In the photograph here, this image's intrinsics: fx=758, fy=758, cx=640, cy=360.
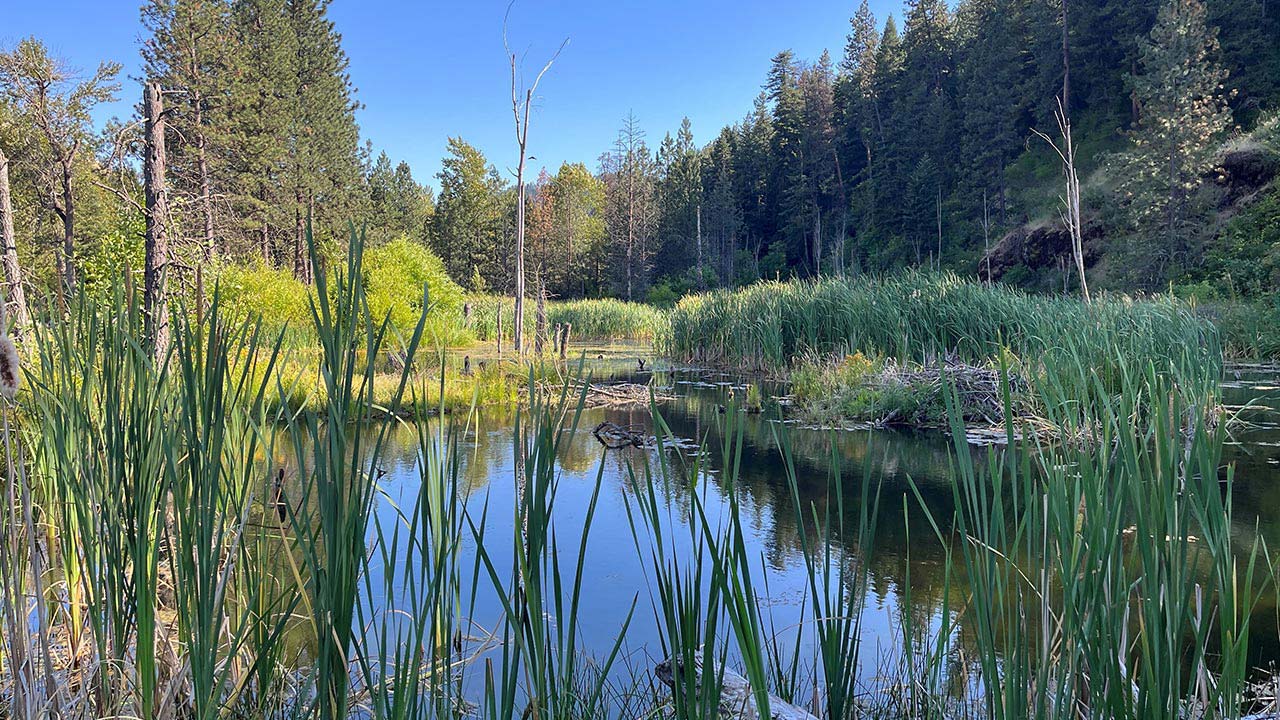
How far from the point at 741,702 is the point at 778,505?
377 centimetres

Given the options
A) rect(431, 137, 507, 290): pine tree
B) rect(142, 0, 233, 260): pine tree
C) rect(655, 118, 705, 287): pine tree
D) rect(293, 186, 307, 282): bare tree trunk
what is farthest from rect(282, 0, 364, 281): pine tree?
rect(655, 118, 705, 287): pine tree

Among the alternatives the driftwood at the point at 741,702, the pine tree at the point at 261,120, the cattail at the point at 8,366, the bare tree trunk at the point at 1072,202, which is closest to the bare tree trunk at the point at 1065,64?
the bare tree trunk at the point at 1072,202

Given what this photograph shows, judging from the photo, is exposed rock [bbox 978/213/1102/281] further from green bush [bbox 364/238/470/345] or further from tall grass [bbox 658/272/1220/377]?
green bush [bbox 364/238/470/345]

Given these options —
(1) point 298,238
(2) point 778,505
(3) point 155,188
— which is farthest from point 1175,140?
(1) point 298,238

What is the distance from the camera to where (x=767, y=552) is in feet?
15.1

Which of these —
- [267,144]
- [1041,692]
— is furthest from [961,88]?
[1041,692]

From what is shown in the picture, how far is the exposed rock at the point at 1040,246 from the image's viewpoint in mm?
24750

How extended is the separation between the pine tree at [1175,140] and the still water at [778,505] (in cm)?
1334

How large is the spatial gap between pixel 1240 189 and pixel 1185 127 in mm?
2658

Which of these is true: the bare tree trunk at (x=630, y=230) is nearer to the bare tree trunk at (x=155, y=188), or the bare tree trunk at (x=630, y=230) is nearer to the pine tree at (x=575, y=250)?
the pine tree at (x=575, y=250)

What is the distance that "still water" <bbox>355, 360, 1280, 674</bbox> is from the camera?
337 cm

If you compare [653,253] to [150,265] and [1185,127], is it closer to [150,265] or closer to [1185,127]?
[1185,127]

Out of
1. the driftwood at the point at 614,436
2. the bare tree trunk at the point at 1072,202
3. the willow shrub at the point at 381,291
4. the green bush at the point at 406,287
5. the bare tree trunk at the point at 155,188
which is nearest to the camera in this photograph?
the bare tree trunk at the point at 1072,202

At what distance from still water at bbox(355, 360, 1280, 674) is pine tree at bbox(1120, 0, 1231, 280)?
13.3m
